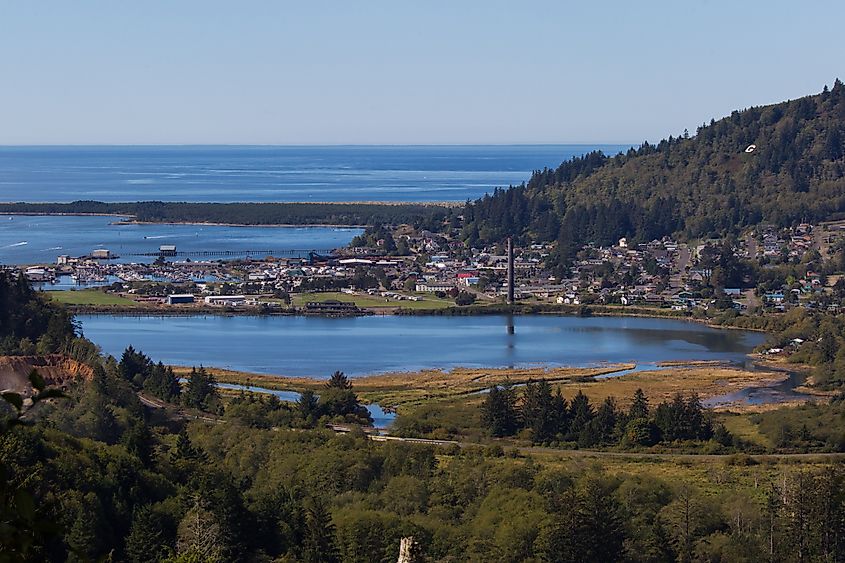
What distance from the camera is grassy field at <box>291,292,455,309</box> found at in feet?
140

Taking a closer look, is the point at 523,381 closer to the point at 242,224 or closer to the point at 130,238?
the point at 130,238

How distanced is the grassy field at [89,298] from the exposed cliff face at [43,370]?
18.7 metres

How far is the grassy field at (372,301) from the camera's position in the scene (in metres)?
42.7

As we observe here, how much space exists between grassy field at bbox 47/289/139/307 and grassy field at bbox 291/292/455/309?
18.9 feet

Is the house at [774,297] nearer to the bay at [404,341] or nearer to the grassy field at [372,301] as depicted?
the bay at [404,341]

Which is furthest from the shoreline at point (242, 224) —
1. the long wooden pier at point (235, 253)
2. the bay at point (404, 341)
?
the bay at point (404, 341)

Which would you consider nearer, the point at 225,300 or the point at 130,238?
the point at 225,300

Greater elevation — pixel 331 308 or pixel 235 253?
pixel 235 253

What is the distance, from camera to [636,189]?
67500 mm

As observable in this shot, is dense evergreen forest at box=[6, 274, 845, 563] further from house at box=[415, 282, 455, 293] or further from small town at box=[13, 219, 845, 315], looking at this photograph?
house at box=[415, 282, 455, 293]

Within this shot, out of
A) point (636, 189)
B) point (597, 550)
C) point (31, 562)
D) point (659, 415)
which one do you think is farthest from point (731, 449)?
point (636, 189)

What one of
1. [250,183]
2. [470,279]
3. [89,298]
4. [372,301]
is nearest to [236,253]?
[470,279]

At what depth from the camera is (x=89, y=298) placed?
139 ft

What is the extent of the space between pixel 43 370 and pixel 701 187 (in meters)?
48.8
